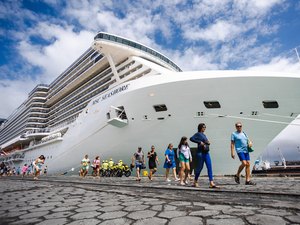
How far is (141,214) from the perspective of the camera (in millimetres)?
2326

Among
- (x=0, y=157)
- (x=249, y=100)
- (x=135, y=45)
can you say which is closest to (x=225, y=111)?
(x=249, y=100)

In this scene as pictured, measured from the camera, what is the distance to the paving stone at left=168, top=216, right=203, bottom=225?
1939 millimetres

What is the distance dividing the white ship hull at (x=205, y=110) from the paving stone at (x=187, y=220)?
748cm

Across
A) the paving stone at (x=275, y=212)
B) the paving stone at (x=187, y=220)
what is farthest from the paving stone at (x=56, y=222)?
the paving stone at (x=275, y=212)

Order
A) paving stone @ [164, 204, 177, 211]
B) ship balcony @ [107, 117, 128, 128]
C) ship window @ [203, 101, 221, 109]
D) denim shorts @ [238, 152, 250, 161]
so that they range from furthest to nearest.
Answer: ship balcony @ [107, 117, 128, 128], ship window @ [203, 101, 221, 109], denim shorts @ [238, 152, 250, 161], paving stone @ [164, 204, 177, 211]

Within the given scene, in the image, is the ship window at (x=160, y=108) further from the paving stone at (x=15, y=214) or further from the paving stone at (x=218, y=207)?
the paving stone at (x=15, y=214)

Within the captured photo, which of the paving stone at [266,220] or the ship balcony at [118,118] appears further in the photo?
the ship balcony at [118,118]

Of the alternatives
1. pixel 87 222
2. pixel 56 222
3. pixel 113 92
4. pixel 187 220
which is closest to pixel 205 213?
pixel 187 220

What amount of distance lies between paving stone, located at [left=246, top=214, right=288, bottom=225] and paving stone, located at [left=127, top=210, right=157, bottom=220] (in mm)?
919

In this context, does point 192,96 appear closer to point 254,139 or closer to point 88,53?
point 254,139

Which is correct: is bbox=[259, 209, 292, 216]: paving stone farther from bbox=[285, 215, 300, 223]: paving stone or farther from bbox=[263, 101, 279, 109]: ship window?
bbox=[263, 101, 279, 109]: ship window

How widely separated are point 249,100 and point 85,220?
841cm

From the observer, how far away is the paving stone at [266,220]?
184 centimetres

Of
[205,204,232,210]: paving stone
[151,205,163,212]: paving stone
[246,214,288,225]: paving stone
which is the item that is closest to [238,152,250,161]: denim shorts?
[205,204,232,210]: paving stone
